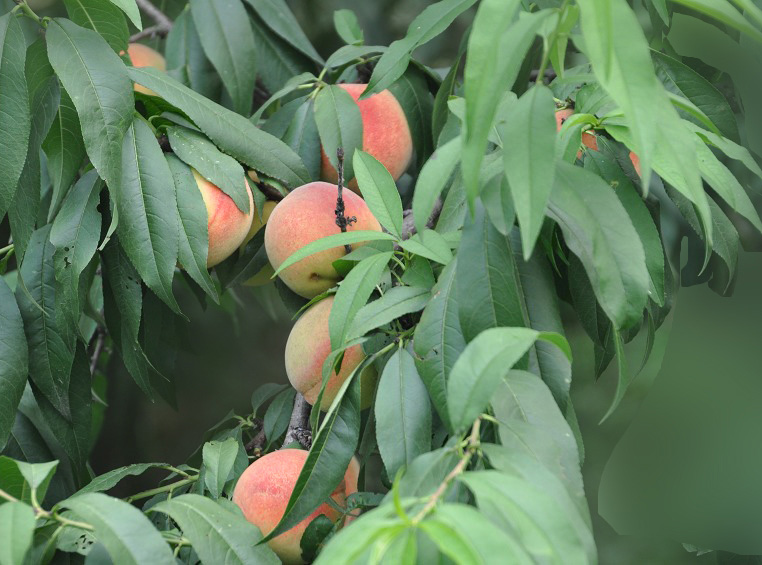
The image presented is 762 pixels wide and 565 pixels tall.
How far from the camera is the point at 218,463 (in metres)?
0.79

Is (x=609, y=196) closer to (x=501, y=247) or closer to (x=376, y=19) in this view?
(x=501, y=247)

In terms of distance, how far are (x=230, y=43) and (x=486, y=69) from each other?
0.73 meters

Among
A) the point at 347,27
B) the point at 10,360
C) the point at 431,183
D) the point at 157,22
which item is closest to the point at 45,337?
the point at 10,360

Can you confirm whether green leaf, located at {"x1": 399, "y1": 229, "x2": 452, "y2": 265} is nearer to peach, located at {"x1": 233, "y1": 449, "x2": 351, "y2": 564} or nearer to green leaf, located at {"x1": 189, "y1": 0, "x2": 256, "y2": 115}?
peach, located at {"x1": 233, "y1": 449, "x2": 351, "y2": 564}

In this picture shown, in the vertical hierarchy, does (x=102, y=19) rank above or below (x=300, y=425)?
above

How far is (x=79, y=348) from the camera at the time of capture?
91 cm

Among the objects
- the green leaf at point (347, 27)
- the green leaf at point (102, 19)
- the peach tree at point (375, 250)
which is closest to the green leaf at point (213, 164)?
the peach tree at point (375, 250)

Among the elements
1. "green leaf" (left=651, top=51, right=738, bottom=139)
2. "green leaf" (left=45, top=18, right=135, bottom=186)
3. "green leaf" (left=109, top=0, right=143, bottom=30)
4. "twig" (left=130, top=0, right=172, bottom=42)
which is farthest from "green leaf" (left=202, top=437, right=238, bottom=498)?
"twig" (left=130, top=0, right=172, bottom=42)

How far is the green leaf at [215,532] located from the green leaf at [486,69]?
31 centimetres

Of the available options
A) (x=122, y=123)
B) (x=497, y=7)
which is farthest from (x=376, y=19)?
(x=497, y=7)

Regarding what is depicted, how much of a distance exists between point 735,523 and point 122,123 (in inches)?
25.3

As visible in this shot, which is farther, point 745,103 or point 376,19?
point 376,19

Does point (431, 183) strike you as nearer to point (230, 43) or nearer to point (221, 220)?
point (221, 220)

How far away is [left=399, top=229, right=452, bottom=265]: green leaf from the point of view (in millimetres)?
659
